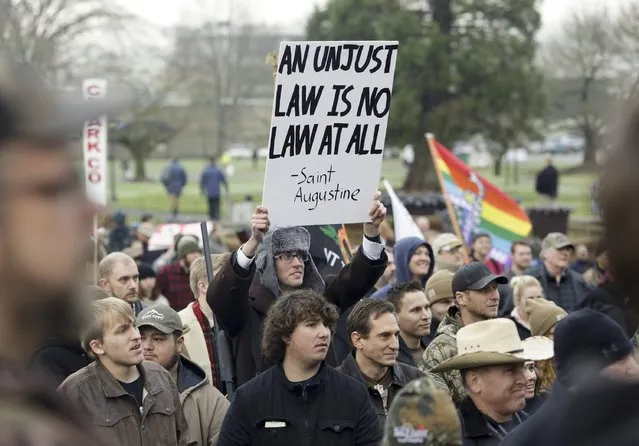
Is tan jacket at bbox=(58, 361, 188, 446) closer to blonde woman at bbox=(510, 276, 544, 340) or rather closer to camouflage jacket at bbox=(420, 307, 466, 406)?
camouflage jacket at bbox=(420, 307, 466, 406)

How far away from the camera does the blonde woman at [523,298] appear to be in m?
9.78

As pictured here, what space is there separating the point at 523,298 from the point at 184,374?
11.0ft

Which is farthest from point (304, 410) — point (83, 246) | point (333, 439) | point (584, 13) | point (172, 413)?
point (584, 13)

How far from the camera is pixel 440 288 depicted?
9523 mm

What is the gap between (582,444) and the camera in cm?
225

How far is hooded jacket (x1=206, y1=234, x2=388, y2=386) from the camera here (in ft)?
24.0

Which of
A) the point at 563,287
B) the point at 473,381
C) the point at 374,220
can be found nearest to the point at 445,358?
the point at 374,220

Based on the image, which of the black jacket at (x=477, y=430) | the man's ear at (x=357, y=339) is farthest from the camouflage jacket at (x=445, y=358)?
the black jacket at (x=477, y=430)

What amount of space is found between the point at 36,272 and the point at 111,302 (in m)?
5.15

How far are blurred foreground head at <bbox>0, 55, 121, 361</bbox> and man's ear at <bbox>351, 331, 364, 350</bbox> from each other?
5329 mm

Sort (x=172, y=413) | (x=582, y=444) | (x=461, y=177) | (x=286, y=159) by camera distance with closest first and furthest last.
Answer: (x=582, y=444) → (x=172, y=413) → (x=286, y=159) → (x=461, y=177)

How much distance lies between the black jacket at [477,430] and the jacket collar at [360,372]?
0.97 metres

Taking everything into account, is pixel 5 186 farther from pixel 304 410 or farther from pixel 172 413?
pixel 172 413

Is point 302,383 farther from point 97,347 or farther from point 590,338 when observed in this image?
point 590,338
